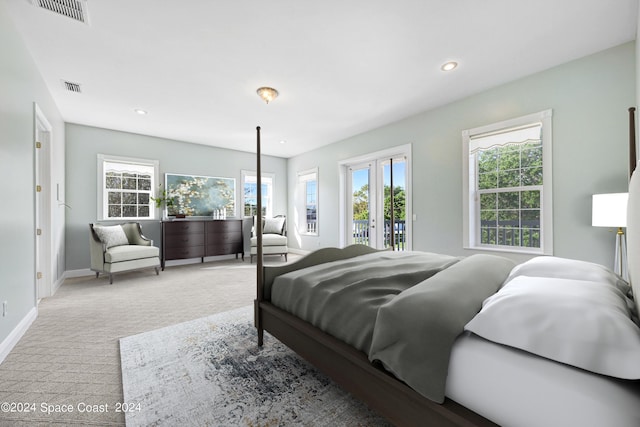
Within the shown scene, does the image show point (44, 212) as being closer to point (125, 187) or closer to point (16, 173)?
point (16, 173)

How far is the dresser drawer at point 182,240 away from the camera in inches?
203

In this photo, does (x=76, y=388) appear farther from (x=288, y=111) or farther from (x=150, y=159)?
(x=150, y=159)

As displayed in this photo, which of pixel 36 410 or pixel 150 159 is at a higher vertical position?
pixel 150 159

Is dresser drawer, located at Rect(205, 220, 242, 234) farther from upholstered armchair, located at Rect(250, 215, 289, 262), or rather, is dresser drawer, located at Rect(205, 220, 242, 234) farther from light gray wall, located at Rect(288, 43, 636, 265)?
light gray wall, located at Rect(288, 43, 636, 265)

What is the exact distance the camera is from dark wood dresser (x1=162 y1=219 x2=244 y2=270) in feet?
16.9

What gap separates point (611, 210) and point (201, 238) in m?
5.85

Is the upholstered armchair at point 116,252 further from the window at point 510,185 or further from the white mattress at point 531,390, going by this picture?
the window at point 510,185

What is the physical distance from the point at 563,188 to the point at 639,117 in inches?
32.5

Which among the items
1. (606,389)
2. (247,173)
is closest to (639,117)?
(606,389)

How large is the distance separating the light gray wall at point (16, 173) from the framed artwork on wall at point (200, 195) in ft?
8.77

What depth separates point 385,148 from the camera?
15.8 feet

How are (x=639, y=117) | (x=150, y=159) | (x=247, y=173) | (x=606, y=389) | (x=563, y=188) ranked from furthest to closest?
1. (x=247, y=173)
2. (x=150, y=159)
3. (x=563, y=188)
4. (x=639, y=117)
5. (x=606, y=389)

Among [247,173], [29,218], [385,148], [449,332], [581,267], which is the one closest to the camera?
[449,332]

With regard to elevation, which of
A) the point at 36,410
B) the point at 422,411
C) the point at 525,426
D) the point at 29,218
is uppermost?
the point at 29,218
